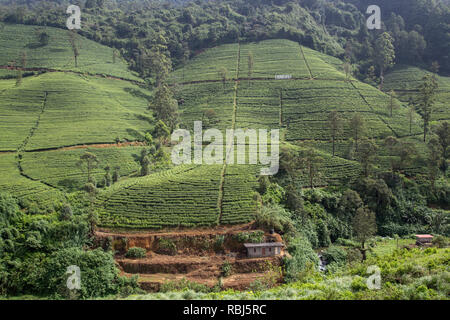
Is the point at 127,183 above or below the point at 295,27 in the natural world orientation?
below

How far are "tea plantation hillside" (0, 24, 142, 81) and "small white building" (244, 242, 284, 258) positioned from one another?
69772 mm

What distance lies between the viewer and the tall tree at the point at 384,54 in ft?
308

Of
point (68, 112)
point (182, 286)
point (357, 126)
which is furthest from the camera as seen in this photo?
point (68, 112)

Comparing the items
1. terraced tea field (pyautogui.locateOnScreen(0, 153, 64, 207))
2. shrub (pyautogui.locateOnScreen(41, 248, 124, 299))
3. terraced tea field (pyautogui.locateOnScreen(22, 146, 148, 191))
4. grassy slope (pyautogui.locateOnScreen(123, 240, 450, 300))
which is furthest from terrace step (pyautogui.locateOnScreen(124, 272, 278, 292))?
terraced tea field (pyautogui.locateOnScreen(22, 146, 148, 191))

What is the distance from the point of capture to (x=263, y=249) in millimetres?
34594

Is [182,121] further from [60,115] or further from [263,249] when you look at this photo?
[263,249]

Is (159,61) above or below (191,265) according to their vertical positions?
above

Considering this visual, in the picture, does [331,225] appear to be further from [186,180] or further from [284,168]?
[186,180]

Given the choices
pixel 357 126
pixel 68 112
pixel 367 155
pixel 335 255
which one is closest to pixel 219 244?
pixel 335 255

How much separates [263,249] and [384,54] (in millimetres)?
79198

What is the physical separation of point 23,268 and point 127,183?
16.1m

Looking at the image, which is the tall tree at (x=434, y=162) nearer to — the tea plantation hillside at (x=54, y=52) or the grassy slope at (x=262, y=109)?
the grassy slope at (x=262, y=109)
